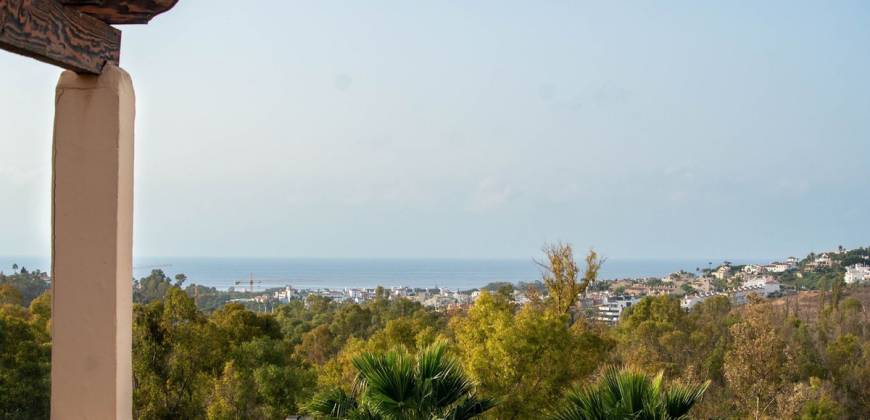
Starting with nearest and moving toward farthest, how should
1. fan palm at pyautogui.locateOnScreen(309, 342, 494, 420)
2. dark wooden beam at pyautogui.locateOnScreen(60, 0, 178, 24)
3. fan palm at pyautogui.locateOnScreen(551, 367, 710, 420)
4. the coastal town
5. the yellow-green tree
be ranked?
dark wooden beam at pyautogui.locateOnScreen(60, 0, 178, 24) → fan palm at pyautogui.locateOnScreen(551, 367, 710, 420) → fan palm at pyautogui.locateOnScreen(309, 342, 494, 420) → the yellow-green tree → the coastal town

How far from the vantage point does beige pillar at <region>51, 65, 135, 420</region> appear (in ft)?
6.74

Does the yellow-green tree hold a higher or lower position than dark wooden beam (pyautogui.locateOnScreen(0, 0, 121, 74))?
lower

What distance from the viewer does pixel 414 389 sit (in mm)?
6227

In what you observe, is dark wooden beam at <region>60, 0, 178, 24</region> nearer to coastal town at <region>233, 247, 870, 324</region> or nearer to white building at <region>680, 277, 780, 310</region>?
coastal town at <region>233, 247, 870, 324</region>

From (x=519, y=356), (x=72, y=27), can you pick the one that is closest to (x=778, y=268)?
(x=519, y=356)

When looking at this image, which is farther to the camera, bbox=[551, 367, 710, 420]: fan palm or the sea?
the sea

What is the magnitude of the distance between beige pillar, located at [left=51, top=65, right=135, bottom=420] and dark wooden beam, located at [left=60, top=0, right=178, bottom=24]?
0.14m

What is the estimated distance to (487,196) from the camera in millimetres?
46031

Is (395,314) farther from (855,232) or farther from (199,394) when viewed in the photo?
(855,232)

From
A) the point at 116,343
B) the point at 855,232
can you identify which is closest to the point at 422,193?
the point at 116,343

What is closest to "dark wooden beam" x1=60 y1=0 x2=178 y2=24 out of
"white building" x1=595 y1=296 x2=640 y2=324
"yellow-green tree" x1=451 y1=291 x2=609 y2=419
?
"yellow-green tree" x1=451 y1=291 x2=609 y2=419

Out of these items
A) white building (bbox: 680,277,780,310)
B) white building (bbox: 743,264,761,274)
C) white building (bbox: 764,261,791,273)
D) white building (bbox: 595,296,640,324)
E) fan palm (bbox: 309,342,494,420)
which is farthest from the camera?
white building (bbox: 743,264,761,274)

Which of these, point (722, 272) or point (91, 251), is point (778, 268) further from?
point (91, 251)

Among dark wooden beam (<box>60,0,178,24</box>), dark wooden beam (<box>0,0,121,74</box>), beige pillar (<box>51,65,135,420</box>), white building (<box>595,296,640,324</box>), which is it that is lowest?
white building (<box>595,296,640,324</box>)
